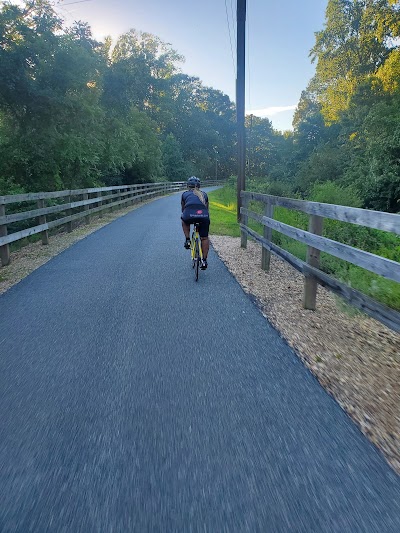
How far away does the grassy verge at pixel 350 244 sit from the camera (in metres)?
4.69

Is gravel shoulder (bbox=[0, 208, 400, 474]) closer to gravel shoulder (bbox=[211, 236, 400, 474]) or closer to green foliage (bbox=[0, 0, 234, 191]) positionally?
gravel shoulder (bbox=[211, 236, 400, 474])

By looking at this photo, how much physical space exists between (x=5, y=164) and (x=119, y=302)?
44.7ft

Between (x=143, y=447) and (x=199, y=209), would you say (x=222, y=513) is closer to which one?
(x=143, y=447)

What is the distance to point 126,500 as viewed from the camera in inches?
78.4

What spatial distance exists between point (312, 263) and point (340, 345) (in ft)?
3.93

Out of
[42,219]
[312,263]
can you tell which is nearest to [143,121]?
[42,219]

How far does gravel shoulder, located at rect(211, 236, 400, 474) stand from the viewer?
2697 mm

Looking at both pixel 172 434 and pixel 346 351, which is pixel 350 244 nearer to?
pixel 346 351

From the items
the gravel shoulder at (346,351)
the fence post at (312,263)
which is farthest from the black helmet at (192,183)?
the fence post at (312,263)

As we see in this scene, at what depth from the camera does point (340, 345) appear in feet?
12.9

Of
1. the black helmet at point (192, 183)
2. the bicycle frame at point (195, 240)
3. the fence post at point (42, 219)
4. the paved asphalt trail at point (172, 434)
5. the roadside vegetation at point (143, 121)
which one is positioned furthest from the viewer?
the roadside vegetation at point (143, 121)

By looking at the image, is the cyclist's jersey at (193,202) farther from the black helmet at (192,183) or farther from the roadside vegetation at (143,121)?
the roadside vegetation at (143,121)

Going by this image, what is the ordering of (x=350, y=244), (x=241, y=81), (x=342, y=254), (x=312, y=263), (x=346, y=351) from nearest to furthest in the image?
(x=346, y=351) → (x=342, y=254) → (x=312, y=263) → (x=350, y=244) → (x=241, y=81)

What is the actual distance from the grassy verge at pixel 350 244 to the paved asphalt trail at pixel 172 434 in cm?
145
